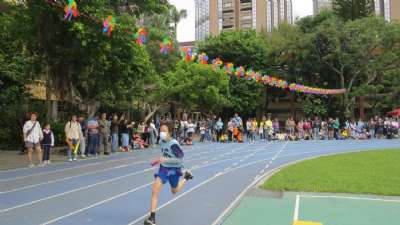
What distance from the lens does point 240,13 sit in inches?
3452

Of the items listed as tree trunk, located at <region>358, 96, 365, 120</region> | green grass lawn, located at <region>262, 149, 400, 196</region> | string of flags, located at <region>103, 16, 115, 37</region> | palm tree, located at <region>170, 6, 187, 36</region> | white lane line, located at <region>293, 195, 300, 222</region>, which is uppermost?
palm tree, located at <region>170, 6, 187, 36</region>

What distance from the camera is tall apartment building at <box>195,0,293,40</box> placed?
278 feet

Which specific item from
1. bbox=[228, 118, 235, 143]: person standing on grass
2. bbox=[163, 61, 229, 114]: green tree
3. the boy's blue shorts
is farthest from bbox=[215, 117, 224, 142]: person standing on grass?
the boy's blue shorts

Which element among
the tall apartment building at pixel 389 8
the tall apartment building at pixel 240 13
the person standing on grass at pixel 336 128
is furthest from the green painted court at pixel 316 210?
the tall apartment building at pixel 240 13

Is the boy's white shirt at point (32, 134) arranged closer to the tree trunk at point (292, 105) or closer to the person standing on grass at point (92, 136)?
the person standing on grass at point (92, 136)

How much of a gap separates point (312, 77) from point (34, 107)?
2974 cm

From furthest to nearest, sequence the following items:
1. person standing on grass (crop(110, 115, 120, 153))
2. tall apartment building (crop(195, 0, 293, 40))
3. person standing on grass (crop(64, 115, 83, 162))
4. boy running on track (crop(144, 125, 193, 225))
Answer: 1. tall apartment building (crop(195, 0, 293, 40))
2. person standing on grass (crop(110, 115, 120, 153))
3. person standing on grass (crop(64, 115, 83, 162))
4. boy running on track (crop(144, 125, 193, 225))

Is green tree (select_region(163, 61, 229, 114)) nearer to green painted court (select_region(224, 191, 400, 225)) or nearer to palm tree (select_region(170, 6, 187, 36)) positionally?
palm tree (select_region(170, 6, 187, 36))

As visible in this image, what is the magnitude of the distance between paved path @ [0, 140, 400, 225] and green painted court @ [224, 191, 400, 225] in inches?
18.8

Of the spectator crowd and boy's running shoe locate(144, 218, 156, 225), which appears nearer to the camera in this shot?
boy's running shoe locate(144, 218, 156, 225)

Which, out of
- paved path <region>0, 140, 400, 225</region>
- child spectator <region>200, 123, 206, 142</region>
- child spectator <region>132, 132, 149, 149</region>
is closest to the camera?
paved path <region>0, 140, 400, 225</region>

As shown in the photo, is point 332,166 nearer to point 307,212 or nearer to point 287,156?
point 287,156

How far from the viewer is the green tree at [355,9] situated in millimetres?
45812

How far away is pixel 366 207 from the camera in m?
7.52
